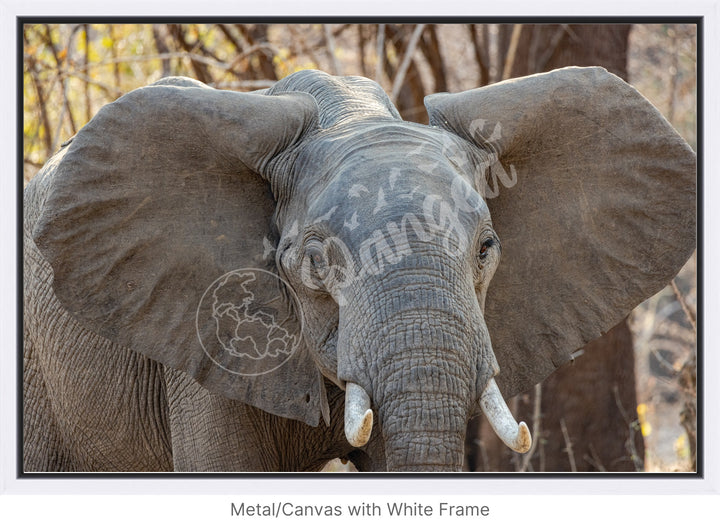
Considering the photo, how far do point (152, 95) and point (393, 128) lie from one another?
2.19ft

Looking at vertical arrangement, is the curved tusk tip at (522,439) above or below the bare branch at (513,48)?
above

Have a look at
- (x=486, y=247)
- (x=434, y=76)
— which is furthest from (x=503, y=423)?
(x=434, y=76)

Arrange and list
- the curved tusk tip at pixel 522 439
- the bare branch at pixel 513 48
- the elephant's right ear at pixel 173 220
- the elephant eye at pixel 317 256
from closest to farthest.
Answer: the curved tusk tip at pixel 522 439 → the elephant eye at pixel 317 256 → the elephant's right ear at pixel 173 220 → the bare branch at pixel 513 48

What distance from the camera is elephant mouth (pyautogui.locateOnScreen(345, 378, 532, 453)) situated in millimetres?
2805

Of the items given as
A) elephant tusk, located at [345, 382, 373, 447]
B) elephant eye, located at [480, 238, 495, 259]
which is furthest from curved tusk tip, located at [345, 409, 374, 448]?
elephant eye, located at [480, 238, 495, 259]

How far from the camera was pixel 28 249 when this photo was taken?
4461 millimetres

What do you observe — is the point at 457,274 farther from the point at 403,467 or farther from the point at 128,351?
the point at 128,351

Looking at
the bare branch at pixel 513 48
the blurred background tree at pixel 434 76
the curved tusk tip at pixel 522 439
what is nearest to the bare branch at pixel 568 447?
the blurred background tree at pixel 434 76

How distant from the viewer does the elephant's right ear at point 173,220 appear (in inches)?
135

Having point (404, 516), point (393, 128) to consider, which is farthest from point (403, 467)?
point (393, 128)

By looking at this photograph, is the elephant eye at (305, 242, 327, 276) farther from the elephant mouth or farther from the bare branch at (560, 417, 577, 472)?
the bare branch at (560, 417, 577, 472)

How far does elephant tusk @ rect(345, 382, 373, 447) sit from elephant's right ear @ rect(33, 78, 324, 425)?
20.8 inches

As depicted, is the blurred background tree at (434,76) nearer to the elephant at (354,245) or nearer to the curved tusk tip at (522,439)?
the elephant at (354,245)

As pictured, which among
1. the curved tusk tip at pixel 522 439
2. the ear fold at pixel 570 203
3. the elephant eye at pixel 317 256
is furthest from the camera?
the ear fold at pixel 570 203
